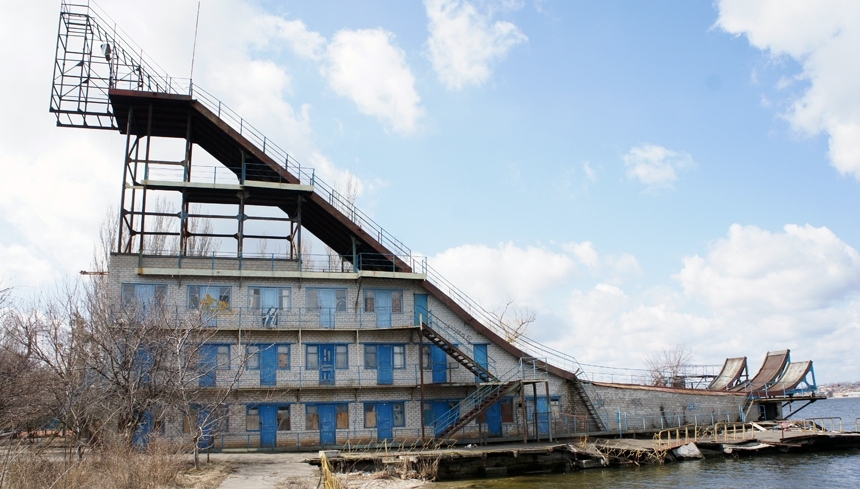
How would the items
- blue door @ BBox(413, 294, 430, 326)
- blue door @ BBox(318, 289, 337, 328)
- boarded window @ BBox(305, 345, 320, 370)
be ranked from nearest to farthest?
boarded window @ BBox(305, 345, 320, 370)
blue door @ BBox(318, 289, 337, 328)
blue door @ BBox(413, 294, 430, 326)

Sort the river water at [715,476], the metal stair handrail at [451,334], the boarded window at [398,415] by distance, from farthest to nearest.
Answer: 1. the metal stair handrail at [451,334]
2. the boarded window at [398,415]
3. the river water at [715,476]

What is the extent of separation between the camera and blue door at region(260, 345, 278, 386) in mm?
34312

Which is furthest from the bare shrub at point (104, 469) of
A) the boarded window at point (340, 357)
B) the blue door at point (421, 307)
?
the blue door at point (421, 307)

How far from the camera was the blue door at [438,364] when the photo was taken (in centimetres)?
3647

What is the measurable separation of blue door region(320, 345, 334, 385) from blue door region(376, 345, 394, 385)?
2.31 m

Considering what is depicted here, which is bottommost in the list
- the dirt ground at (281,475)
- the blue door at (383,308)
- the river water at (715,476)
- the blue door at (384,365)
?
the river water at (715,476)

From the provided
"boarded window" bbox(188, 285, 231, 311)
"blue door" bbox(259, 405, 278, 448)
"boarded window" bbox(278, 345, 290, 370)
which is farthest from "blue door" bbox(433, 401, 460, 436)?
"boarded window" bbox(188, 285, 231, 311)

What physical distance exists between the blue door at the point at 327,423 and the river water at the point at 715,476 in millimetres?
8192

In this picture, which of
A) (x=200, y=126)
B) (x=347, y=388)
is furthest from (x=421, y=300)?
(x=200, y=126)

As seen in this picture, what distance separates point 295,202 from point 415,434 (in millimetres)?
13549

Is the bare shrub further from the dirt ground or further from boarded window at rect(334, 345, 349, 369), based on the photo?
boarded window at rect(334, 345, 349, 369)

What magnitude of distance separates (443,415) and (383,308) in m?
6.26

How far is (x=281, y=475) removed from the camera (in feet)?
82.0

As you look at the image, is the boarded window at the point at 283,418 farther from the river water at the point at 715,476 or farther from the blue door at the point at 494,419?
the blue door at the point at 494,419
